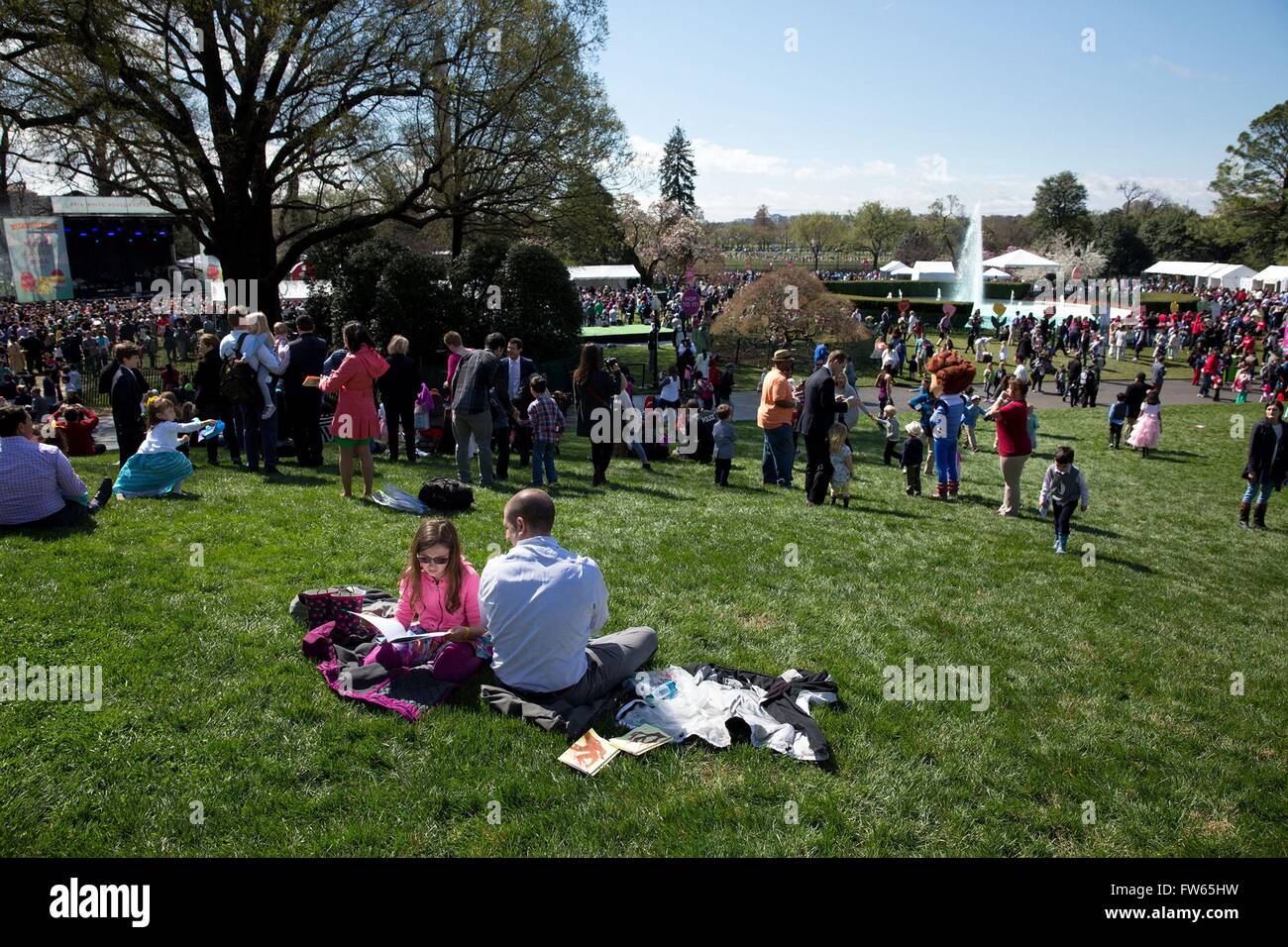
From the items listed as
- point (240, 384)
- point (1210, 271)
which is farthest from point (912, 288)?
point (240, 384)

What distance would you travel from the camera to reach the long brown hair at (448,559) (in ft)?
16.7

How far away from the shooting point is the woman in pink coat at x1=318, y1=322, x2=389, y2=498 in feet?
29.1

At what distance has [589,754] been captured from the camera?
440 cm

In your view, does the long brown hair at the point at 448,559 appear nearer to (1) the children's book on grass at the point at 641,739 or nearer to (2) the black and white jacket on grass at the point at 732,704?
(2) the black and white jacket on grass at the point at 732,704

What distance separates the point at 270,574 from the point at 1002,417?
9.58 meters

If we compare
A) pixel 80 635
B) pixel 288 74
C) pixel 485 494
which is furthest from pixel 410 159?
pixel 80 635

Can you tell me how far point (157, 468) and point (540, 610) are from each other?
20.5 ft

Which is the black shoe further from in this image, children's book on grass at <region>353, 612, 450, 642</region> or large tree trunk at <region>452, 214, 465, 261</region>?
large tree trunk at <region>452, 214, 465, 261</region>

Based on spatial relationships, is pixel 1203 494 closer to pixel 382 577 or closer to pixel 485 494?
pixel 485 494

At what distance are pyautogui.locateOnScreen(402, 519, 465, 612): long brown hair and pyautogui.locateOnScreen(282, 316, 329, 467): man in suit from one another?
6.33 metres

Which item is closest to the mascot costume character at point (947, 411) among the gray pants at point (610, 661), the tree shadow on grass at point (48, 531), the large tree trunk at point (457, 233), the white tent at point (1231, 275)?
the gray pants at point (610, 661)

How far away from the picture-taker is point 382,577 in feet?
21.7

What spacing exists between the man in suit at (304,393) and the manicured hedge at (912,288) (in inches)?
2194

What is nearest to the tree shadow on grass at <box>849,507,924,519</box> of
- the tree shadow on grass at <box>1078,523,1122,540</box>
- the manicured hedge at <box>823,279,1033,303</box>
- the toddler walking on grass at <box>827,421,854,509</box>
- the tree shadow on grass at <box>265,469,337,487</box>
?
the toddler walking on grass at <box>827,421,854,509</box>
